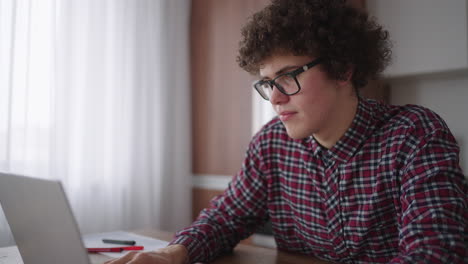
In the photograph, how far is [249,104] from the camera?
9.25 feet

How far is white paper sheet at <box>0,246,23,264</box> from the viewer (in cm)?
94

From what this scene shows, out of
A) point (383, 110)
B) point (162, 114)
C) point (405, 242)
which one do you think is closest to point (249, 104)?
point (162, 114)

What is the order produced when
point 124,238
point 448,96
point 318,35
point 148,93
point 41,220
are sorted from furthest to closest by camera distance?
point 148,93
point 448,96
point 124,238
point 318,35
point 41,220

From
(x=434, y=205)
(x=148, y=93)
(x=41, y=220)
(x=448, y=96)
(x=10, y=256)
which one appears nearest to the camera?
(x=41, y=220)

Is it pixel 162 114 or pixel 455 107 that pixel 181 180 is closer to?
pixel 162 114

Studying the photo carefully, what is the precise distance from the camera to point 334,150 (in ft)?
3.72

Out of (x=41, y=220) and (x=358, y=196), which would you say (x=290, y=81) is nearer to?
(x=358, y=196)

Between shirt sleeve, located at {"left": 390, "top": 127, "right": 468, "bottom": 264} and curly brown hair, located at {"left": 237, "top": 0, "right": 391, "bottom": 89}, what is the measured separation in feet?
1.04

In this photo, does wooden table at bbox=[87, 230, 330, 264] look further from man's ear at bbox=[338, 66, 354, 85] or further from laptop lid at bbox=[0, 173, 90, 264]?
man's ear at bbox=[338, 66, 354, 85]

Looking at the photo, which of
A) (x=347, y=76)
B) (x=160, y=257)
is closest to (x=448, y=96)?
(x=347, y=76)

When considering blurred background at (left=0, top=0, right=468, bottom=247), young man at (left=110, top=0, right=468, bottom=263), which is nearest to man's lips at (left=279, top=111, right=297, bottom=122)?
young man at (left=110, top=0, right=468, bottom=263)

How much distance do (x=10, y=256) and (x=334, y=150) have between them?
0.90m

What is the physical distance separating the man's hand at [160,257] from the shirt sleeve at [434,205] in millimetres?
504

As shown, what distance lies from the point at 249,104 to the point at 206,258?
5.96 feet
